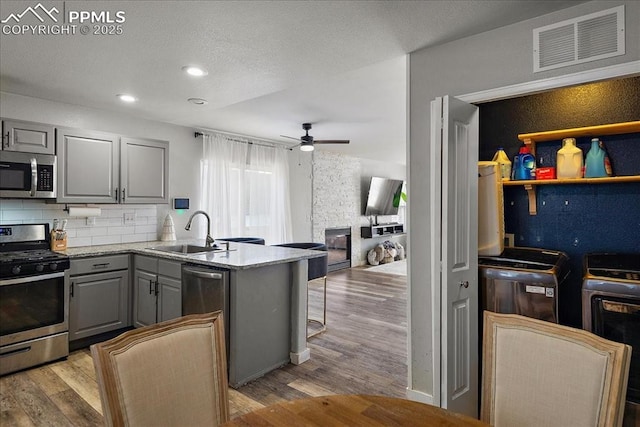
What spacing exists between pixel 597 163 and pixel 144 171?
4.17 m

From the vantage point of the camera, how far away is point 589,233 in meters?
2.69

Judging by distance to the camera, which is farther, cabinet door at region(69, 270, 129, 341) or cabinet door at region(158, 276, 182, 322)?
cabinet door at region(69, 270, 129, 341)

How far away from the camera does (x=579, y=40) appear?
1889mm

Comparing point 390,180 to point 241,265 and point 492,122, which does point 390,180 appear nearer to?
point 492,122

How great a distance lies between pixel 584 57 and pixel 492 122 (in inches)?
48.3

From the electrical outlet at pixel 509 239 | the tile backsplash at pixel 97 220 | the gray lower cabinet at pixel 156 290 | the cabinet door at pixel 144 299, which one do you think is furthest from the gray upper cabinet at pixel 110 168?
the electrical outlet at pixel 509 239

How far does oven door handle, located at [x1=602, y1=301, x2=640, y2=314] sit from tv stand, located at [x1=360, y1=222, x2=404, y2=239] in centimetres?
616

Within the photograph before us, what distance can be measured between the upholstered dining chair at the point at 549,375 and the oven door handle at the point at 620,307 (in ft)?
3.67

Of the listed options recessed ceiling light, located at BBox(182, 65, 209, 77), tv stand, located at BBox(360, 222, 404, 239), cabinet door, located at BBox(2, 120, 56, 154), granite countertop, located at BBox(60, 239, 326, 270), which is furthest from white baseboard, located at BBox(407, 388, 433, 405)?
tv stand, located at BBox(360, 222, 404, 239)

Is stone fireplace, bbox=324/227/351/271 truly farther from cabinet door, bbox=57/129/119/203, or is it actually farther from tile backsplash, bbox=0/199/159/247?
cabinet door, bbox=57/129/119/203

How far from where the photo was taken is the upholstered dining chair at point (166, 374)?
1062 mm

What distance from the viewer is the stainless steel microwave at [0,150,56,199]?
3.10m

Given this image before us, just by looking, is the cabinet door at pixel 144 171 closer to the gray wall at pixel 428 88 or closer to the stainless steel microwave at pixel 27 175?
the stainless steel microwave at pixel 27 175

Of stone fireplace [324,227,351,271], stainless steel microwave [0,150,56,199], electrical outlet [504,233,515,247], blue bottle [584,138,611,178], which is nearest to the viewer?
blue bottle [584,138,611,178]
